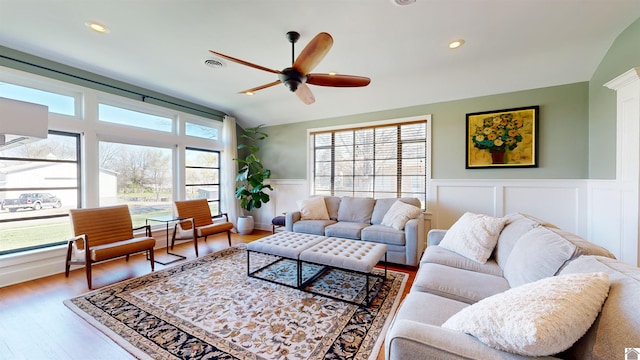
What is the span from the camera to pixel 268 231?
5406mm

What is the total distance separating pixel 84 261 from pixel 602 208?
604 cm

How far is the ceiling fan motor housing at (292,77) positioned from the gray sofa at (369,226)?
2.19 meters

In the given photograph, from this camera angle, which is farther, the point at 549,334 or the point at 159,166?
the point at 159,166

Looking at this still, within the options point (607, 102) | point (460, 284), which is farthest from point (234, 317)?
point (607, 102)

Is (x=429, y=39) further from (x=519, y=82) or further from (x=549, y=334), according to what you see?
(x=549, y=334)

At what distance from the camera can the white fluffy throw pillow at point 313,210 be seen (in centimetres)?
410

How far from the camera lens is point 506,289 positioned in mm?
1562

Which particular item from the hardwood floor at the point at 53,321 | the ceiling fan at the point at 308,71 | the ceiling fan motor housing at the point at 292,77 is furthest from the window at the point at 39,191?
the ceiling fan motor housing at the point at 292,77

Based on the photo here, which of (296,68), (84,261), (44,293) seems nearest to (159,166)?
(84,261)

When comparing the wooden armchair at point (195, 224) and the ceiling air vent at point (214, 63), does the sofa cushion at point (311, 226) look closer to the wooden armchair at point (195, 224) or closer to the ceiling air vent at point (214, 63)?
the wooden armchair at point (195, 224)

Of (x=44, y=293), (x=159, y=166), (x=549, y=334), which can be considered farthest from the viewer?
(x=159, y=166)

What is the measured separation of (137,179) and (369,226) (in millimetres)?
3899

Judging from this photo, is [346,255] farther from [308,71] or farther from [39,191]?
[39,191]

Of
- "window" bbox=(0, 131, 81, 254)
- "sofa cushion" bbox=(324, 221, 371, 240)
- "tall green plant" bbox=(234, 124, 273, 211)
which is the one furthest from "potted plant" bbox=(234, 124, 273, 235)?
"window" bbox=(0, 131, 81, 254)
